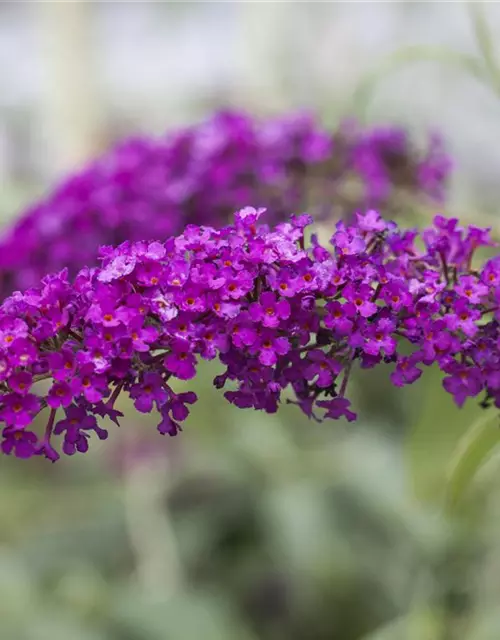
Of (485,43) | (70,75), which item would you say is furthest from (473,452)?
(70,75)

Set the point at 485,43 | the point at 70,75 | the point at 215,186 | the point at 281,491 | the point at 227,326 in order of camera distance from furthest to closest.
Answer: the point at 70,75, the point at 281,491, the point at 215,186, the point at 485,43, the point at 227,326

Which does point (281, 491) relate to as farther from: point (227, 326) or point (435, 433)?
point (227, 326)

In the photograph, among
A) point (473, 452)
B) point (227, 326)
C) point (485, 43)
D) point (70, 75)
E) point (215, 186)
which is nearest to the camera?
point (227, 326)

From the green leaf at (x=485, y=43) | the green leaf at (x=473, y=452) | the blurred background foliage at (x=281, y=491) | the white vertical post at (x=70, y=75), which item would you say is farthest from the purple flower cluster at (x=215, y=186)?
the white vertical post at (x=70, y=75)

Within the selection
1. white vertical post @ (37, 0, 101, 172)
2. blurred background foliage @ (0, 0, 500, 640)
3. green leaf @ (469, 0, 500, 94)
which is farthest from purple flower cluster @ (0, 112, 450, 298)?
white vertical post @ (37, 0, 101, 172)

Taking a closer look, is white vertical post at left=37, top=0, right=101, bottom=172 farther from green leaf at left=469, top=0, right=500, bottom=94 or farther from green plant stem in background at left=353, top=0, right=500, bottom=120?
green leaf at left=469, top=0, right=500, bottom=94

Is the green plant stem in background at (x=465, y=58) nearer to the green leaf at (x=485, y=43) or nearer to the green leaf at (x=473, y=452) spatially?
the green leaf at (x=485, y=43)
